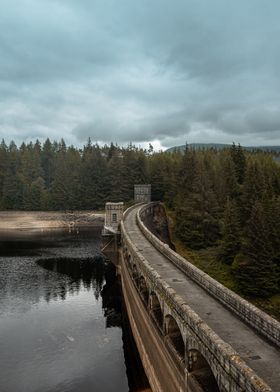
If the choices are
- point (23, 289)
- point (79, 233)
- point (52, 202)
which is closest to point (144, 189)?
point (79, 233)

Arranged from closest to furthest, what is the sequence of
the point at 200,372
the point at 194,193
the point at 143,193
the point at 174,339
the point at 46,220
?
the point at 200,372 → the point at 174,339 → the point at 194,193 → the point at 143,193 → the point at 46,220

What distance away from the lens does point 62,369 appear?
2884cm

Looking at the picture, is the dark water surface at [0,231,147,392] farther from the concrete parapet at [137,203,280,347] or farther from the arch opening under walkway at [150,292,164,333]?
the concrete parapet at [137,203,280,347]

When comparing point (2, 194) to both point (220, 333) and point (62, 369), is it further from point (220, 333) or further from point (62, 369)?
point (220, 333)

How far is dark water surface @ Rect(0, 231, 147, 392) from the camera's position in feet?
91.2

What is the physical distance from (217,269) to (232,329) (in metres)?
31.4

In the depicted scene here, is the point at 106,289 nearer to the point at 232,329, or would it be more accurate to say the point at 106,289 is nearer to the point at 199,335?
the point at 232,329

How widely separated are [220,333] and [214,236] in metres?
47.7

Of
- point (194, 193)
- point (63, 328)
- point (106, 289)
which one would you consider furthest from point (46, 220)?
point (63, 328)

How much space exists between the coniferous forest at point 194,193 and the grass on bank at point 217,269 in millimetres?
714

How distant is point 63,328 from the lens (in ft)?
121

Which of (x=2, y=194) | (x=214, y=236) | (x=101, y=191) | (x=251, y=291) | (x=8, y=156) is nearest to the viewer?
(x=251, y=291)

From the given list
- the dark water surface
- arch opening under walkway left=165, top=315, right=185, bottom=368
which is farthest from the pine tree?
arch opening under walkway left=165, top=315, right=185, bottom=368

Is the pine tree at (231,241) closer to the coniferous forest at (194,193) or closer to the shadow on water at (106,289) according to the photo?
the coniferous forest at (194,193)
